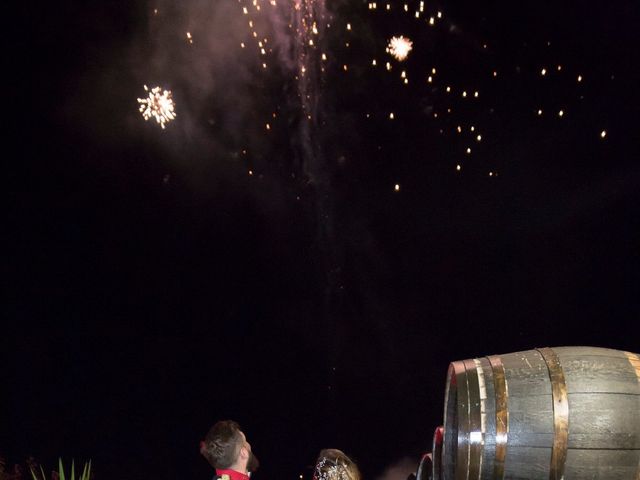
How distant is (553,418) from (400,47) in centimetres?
688

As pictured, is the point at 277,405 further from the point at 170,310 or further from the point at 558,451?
the point at 558,451

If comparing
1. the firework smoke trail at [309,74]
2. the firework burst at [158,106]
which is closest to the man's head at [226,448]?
the firework burst at [158,106]

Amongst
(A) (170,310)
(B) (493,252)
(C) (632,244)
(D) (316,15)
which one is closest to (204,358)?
(A) (170,310)

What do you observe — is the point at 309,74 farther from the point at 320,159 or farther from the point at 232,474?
the point at 232,474

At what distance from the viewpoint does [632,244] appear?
22.5ft

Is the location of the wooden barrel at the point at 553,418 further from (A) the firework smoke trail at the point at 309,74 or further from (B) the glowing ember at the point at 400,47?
(A) the firework smoke trail at the point at 309,74

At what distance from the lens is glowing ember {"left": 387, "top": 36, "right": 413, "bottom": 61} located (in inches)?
322

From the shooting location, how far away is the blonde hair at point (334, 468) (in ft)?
8.93

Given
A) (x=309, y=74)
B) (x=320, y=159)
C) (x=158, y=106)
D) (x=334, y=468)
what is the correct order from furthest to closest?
1. (x=320, y=159)
2. (x=309, y=74)
3. (x=158, y=106)
4. (x=334, y=468)

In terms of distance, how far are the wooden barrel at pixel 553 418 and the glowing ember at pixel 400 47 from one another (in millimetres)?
6501

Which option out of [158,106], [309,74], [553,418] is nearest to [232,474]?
[553,418]

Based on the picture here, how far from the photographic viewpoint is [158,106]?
816cm

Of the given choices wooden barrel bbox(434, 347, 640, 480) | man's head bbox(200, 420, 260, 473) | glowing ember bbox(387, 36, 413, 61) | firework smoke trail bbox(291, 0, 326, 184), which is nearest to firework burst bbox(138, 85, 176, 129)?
firework smoke trail bbox(291, 0, 326, 184)

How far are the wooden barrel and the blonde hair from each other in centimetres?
57
